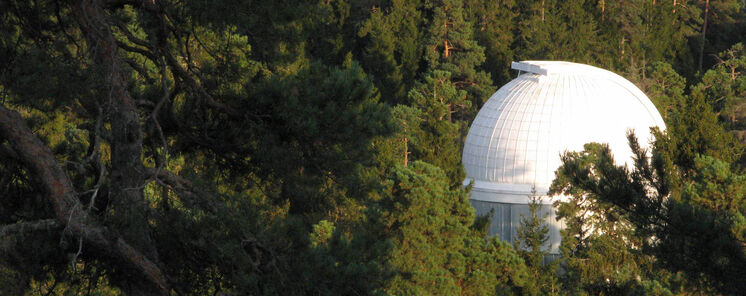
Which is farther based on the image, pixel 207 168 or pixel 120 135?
pixel 207 168

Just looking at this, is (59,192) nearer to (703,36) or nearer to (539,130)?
(539,130)

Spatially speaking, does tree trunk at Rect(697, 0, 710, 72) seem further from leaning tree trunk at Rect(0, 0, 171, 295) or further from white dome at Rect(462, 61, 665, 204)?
leaning tree trunk at Rect(0, 0, 171, 295)

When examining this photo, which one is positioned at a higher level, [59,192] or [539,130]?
[59,192]

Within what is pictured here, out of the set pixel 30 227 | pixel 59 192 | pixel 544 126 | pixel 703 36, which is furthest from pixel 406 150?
pixel 703 36

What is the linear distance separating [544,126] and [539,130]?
250 mm

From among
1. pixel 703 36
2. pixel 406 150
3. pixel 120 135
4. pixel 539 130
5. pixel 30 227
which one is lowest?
pixel 406 150

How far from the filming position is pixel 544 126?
1389 inches

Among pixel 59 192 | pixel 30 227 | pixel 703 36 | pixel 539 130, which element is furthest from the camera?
pixel 703 36

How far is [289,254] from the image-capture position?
818 centimetres

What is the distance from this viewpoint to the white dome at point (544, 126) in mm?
34594

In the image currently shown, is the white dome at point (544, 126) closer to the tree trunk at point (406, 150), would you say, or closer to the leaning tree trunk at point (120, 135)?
the tree trunk at point (406, 150)

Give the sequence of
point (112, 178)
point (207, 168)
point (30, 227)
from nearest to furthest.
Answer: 1. point (30, 227)
2. point (112, 178)
3. point (207, 168)

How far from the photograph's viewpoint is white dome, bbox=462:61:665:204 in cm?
3459

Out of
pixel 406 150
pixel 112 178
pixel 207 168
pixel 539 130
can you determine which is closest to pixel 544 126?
pixel 539 130
